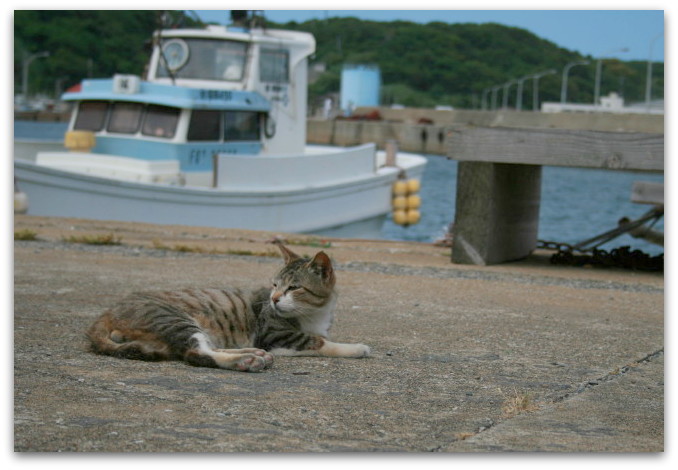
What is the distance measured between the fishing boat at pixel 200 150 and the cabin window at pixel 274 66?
2 cm

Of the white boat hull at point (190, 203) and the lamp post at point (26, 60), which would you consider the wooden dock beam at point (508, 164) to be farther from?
the white boat hull at point (190, 203)

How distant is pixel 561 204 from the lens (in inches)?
1304

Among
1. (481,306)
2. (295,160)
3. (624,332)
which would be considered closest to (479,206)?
(481,306)

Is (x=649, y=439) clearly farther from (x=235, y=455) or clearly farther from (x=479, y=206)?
(x=479, y=206)

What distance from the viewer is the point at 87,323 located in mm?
5188

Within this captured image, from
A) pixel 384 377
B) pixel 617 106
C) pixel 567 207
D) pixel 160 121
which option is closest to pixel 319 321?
pixel 384 377

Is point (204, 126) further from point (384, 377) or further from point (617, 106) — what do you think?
point (384, 377)

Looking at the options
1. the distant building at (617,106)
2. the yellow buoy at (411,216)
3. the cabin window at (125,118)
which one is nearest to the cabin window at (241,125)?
the cabin window at (125,118)

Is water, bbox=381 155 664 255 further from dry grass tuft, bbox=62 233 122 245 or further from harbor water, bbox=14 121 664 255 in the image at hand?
dry grass tuft, bbox=62 233 122 245

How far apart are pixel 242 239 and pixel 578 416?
7119 mm

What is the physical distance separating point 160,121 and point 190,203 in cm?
161

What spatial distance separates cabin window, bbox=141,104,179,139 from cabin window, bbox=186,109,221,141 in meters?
0.27

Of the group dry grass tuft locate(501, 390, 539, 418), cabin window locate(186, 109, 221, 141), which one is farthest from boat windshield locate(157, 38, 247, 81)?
dry grass tuft locate(501, 390, 539, 418)

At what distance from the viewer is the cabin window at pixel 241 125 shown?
15.6 meters
